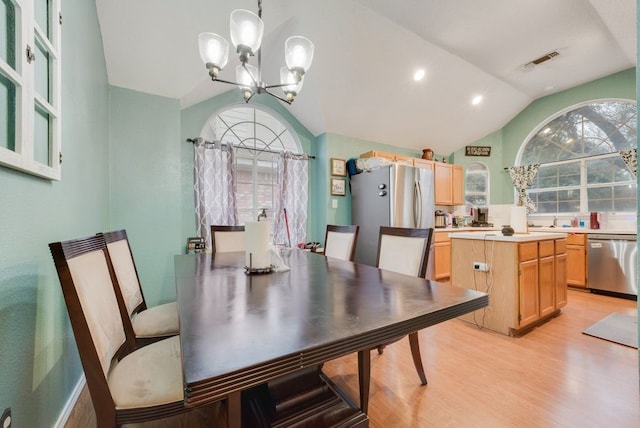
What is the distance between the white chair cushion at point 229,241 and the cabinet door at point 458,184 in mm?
4155

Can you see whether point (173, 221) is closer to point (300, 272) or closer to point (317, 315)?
point (300, 272)

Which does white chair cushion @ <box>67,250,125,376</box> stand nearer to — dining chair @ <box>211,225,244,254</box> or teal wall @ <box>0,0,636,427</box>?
teal wall @ <box>0,0,636,427</box>

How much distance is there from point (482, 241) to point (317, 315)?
2349mm

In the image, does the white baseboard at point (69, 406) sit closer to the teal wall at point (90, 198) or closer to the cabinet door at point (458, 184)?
the teal wall at point (90, 198)

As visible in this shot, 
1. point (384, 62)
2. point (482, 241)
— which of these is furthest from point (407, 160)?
point (482, 241)

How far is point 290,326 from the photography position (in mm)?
704

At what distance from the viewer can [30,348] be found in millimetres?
998

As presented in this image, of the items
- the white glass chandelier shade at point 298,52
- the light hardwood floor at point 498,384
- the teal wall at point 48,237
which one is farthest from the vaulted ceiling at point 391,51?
the light hardwood floor at point 498,384

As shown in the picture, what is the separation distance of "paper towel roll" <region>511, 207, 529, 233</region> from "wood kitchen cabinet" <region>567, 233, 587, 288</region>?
1.76 m

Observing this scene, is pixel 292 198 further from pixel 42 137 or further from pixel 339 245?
pixel 42 137

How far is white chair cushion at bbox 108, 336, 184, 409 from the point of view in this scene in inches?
32.7

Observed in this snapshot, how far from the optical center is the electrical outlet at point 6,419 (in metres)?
0.78

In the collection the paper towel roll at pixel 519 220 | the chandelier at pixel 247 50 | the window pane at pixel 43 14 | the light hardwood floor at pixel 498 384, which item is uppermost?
the chandelier at pixel 247 50

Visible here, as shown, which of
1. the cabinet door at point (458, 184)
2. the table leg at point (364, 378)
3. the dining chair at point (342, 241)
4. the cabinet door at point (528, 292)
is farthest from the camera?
the cabinet door at point (458, 184)
